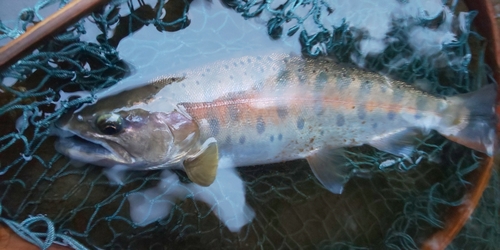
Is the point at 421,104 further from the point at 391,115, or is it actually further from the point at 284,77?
the point at 284,77

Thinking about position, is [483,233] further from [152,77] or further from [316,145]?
[152,77]

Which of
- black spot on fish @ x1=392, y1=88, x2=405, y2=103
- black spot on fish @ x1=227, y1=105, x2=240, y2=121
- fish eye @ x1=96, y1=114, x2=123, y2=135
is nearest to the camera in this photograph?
fish eye @ x1=96, y1=114, x2=123, y2=135

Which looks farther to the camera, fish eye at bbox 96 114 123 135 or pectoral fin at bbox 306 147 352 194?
pectoral fin at bbox 306 147 352 194

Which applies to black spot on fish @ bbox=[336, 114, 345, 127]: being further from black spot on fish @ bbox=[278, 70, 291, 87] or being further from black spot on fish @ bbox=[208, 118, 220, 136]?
black spot on fish @ bbox=[208, 118, 220, 136]

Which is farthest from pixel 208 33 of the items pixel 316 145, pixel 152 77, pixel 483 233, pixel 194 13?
pixel 483 233

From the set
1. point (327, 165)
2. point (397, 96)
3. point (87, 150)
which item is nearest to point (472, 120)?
point (397, 96)

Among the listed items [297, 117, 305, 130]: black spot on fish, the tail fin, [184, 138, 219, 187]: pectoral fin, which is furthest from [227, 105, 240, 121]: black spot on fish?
the tail fin

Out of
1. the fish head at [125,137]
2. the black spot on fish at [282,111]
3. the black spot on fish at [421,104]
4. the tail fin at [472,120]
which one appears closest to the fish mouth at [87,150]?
the fish head at [125,137]
